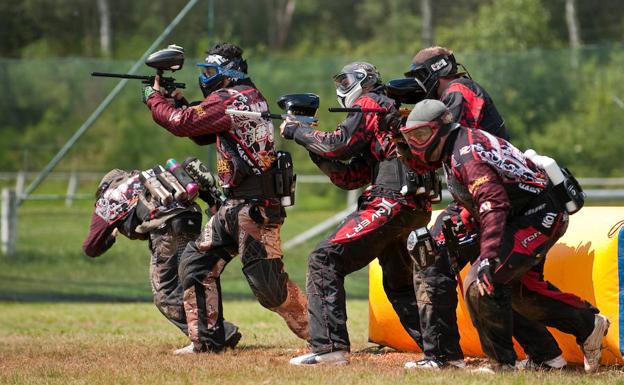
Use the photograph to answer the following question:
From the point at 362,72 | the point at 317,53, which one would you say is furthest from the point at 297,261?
the point at 362,72

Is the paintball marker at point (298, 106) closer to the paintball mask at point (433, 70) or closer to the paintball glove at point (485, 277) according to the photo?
the paintball mask at point (433, 70)

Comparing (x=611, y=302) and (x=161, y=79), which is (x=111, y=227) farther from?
(x=611, y=302)

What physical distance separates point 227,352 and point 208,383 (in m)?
1.94

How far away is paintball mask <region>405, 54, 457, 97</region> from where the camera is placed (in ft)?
24.3

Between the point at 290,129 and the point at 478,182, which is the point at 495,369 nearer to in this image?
the point at 478,182

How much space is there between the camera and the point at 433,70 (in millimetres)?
7414

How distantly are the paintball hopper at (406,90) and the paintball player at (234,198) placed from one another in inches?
40.9

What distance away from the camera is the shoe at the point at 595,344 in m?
6.85

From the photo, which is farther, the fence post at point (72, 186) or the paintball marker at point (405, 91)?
the fence post at point (72, 186)

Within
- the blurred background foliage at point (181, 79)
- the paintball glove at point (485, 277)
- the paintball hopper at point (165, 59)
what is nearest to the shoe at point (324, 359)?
the paintball glove at point (485, 277)

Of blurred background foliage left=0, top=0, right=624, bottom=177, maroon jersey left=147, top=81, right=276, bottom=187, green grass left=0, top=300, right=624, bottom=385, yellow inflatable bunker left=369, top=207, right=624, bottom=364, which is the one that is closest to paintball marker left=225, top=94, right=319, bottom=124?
maroon jersey left=147, top=81, right=276, bottom=187

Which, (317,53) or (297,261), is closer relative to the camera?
(297,261)

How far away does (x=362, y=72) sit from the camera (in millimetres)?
7750

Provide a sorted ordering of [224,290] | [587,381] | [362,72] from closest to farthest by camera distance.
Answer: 1. [587,381]
2. [362,72]
3. [224,290]
